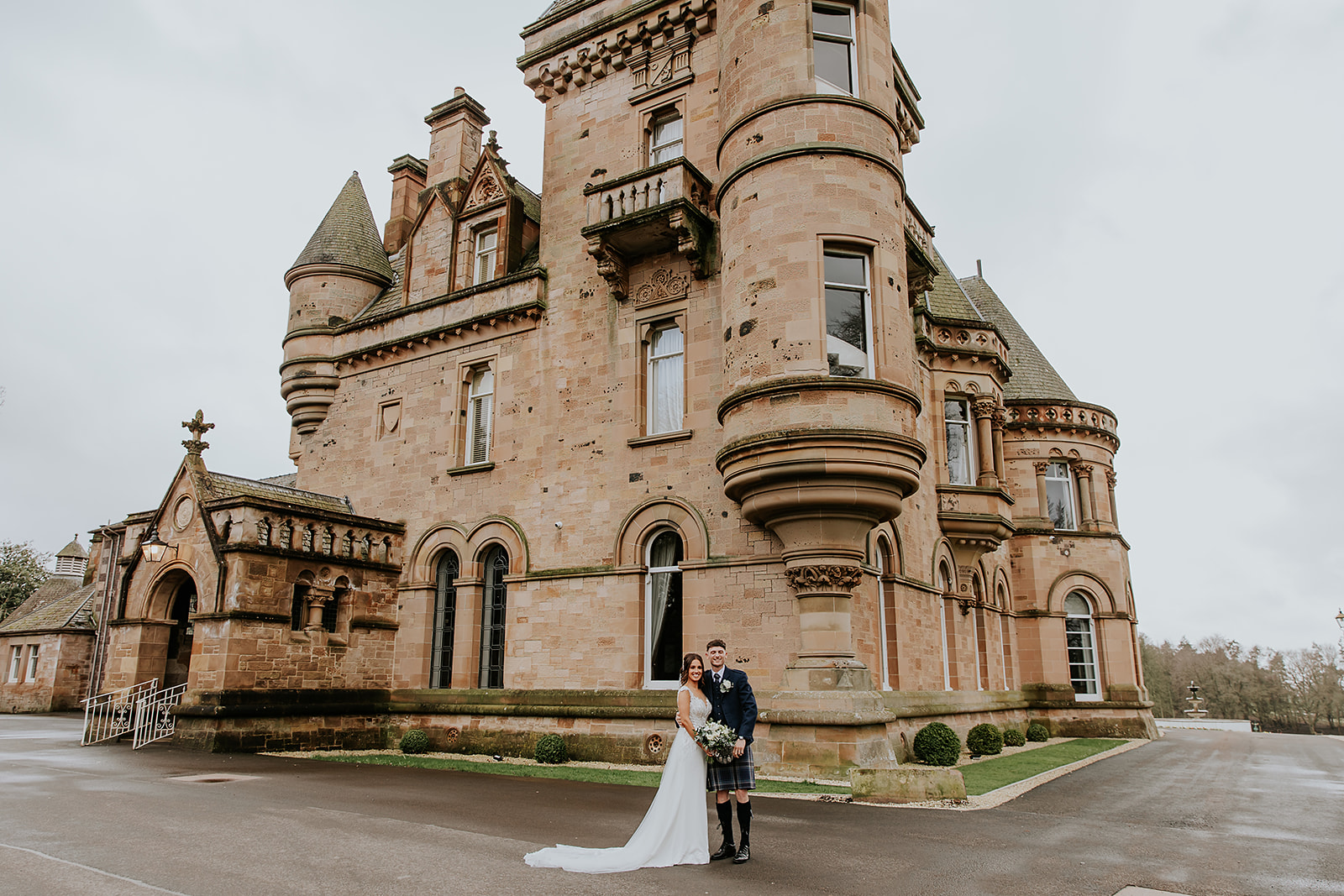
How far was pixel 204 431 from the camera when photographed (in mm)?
19203

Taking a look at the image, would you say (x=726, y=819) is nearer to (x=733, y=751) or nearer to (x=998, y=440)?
(x=733, y=751)

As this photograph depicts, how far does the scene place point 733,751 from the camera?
7500 mm

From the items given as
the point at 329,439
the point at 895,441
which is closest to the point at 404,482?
the point at 329,439

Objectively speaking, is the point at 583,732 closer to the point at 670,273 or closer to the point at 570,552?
the point at 570,552

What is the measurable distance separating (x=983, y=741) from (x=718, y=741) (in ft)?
40.9

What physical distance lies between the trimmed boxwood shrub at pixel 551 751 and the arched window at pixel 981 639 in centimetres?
1103

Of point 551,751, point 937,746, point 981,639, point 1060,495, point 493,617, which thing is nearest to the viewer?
point 937,746

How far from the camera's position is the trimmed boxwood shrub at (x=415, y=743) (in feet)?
58.9

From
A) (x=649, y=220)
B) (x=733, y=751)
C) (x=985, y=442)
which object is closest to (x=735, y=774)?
(x=733, y=751)

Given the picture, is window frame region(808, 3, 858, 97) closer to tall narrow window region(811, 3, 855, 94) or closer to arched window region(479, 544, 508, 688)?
tall narrow window region(811, 3, 855, 94)

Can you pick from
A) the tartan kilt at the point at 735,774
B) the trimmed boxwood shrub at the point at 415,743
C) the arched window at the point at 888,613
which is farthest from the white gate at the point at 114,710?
the tartan kilt at the point at 735,774

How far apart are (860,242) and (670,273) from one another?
417 cm

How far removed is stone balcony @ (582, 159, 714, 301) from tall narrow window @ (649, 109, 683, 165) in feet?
6.38

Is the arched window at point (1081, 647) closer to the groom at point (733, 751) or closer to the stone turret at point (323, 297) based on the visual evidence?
the groom at point (733, 751)
